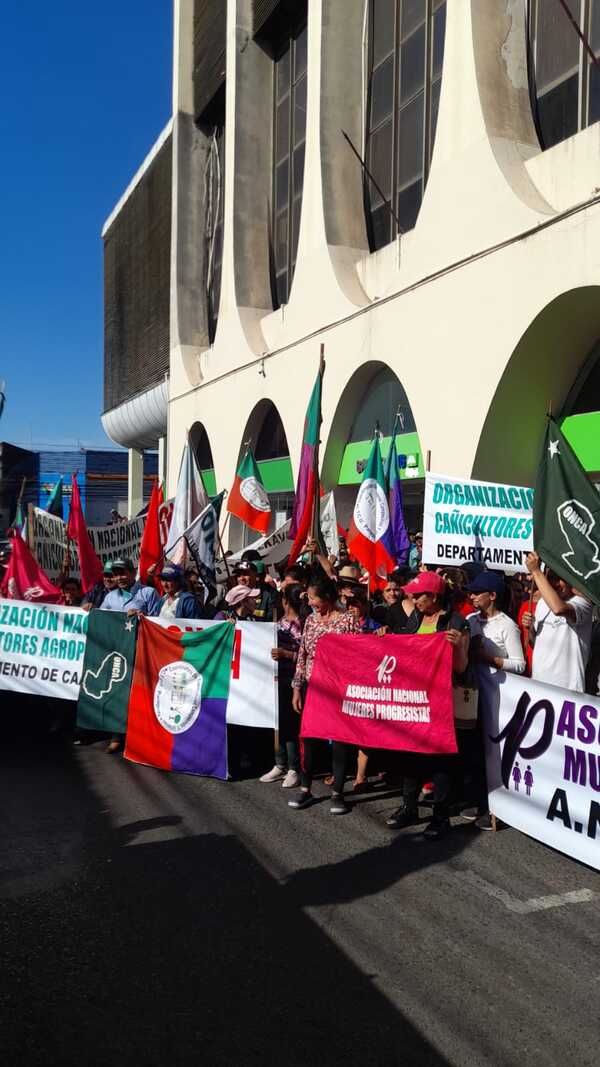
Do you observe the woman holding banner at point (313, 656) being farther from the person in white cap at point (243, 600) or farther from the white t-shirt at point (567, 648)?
the white t-shirt at point (567, 648)

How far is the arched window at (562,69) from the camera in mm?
11930

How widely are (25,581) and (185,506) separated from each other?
2320 mm

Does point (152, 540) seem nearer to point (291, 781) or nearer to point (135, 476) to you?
point (291, 781)

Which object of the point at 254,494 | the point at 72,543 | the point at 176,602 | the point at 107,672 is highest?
the point at 254,494

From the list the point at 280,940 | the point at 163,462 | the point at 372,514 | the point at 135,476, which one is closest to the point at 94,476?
the point at 135,476

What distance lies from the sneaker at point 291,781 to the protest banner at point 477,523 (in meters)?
2.76

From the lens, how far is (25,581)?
31.8ft

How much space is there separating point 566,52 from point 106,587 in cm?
1003

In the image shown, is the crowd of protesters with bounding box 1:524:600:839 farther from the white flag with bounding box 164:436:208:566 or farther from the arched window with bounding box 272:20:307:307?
the arched window with bounding box 272:20:307:307

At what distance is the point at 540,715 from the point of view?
558 cm

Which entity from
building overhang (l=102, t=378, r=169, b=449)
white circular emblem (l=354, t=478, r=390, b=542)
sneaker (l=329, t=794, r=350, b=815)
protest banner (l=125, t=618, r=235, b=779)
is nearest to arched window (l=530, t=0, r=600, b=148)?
white circular emblem (l=354, t=478, r=390, b=542)

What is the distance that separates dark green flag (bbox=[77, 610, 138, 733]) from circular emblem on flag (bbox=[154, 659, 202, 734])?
1.50 ft

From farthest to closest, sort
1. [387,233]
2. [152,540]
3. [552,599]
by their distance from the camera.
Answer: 1. [387,233]
2. [152,540]
3. [552,599]

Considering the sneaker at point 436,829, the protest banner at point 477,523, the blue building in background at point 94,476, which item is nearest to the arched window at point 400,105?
the protest banner at point 477,523
